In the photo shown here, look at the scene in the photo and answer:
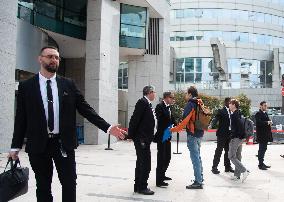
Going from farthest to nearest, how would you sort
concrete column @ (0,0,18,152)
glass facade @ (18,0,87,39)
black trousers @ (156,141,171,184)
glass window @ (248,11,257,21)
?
1. glass window @ (248,11,257,21)
2. glass facade @ (18,0,87,39)
3. concrete column @ (0,0,18,152)
4. black trousers @ (156,141,171,184)

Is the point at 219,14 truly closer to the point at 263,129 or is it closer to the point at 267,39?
the point at 267,39

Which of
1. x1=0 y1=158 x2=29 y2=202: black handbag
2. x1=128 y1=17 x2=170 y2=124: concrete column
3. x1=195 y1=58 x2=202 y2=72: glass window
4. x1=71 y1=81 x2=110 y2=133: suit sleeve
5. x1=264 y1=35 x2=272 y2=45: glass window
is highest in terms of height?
x1=264 y1=35 x2=272 y2=45: glass window

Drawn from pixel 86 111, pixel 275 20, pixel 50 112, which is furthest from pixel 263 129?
pixel 275 20

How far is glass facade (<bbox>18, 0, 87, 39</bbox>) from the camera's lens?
19828mm

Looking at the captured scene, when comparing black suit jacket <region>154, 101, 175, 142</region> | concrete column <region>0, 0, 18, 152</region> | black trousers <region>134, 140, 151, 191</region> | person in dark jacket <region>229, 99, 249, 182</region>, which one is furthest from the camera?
concrete column <region>0, 0, 18, 152</region>

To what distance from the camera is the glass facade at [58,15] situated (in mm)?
19828

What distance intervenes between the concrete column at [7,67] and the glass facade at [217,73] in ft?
154

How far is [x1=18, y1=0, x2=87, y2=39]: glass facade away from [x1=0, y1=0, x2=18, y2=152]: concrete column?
4.79m

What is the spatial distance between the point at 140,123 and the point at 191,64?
5427 cm

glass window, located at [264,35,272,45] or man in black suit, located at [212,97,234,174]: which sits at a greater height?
glass window, located at [264,35,272,45]

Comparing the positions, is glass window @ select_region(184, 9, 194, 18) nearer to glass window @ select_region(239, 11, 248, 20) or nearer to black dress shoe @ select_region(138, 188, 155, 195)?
glass window @ select_region(239, 11, 248, 20)

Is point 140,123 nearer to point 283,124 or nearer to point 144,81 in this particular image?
point 283,124

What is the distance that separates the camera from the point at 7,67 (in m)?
14.1

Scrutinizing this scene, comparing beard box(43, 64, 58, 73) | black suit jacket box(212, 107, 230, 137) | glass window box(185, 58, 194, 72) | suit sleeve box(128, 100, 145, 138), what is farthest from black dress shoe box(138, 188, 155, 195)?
glass window box(185, 58, 194, 72)
